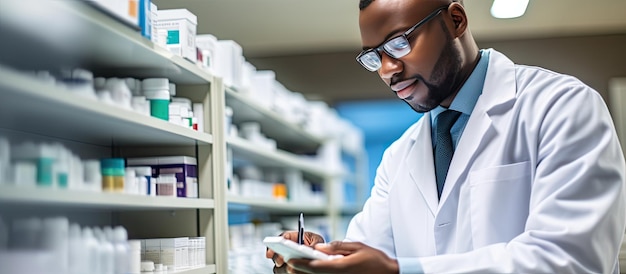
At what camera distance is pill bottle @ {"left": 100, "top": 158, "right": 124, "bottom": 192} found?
1418mm

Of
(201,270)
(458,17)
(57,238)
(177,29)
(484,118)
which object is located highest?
(177,29)

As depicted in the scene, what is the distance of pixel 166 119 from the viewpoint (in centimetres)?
174

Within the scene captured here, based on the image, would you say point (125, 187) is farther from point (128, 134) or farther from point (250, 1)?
point (250, 1)

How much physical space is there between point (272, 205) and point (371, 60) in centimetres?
183

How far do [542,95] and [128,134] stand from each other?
3.11ft

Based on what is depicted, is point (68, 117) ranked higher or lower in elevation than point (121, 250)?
higher

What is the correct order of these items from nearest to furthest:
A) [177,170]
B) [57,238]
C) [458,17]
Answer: [57,238]
[458,17]
[177,170]

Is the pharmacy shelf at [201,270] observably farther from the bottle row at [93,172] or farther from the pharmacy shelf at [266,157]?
the pharmacy shelf at [266,157]

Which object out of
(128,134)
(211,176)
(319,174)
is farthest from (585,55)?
(319,174)

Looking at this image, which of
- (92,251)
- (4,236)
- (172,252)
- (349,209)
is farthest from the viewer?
(349,209)

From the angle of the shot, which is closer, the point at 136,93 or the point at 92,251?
the point at 92,251

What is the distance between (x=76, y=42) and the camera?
1.31 meters

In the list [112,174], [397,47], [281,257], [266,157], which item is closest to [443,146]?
[397,47]

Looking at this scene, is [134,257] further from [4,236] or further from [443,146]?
[443,146]
